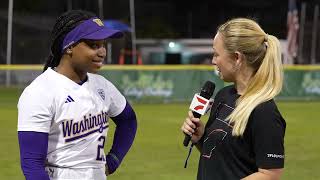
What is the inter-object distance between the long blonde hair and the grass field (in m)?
5.48

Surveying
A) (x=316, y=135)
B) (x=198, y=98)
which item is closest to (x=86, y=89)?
(x=198, y=98)

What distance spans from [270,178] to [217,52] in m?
0.71

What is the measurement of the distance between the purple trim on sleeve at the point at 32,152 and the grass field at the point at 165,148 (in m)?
5.42

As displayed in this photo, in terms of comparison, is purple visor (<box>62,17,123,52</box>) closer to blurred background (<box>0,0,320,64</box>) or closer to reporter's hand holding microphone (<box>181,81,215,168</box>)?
reporter's hand holding microphone (<box>181,81,215,168</box>)

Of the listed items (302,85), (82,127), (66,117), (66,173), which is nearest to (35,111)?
(66,117)

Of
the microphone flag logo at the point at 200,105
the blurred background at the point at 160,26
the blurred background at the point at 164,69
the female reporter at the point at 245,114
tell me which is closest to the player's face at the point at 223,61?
the female reporter at the point at 245,114

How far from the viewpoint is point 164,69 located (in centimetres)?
2180

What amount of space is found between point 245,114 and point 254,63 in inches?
12.3

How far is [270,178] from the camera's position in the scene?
9.34 ft

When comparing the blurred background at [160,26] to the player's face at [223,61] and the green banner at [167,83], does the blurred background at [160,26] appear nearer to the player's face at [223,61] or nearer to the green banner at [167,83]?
the green banner at [167,83]

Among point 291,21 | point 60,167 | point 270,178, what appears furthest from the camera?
point 291,21

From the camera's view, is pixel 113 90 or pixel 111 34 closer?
pixel 111 34

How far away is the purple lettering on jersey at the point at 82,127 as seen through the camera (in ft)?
9.97

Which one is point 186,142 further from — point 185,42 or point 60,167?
point 185,42
